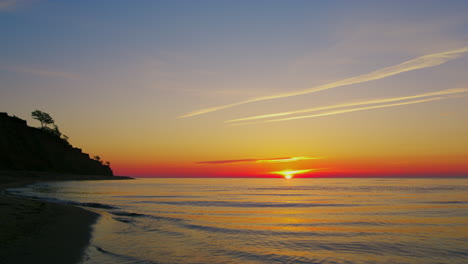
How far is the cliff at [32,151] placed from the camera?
102 meters

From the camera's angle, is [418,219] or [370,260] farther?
[418,219]

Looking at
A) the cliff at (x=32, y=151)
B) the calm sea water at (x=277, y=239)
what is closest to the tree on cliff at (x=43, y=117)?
the cliff at (x=32, y=151)

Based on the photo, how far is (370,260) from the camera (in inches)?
557

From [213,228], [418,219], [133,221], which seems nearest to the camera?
[213,228]

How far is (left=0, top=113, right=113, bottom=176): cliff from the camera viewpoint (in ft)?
336

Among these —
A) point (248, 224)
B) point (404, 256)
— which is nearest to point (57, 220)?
point (248, 224)

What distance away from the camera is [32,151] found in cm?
11688

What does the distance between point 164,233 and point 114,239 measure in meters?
3.35

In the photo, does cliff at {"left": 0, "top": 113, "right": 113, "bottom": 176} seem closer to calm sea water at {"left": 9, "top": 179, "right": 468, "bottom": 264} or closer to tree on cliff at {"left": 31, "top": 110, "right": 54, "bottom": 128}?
tree on cliff at {"left": 31, "top": 110, "right": 54, "bottom": 128}

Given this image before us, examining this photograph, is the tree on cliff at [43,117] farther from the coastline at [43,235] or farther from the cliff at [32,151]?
the coastline at [43,235]

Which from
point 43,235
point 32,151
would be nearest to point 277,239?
point 43,235

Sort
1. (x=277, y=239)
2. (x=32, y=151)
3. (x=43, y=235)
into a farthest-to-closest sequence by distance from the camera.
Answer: (x=32, y=151) < (x=277, y=239) < (x=43, y=235)

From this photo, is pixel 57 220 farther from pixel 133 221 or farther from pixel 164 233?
pixel 164 233

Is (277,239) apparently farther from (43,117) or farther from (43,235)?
(43,117)
